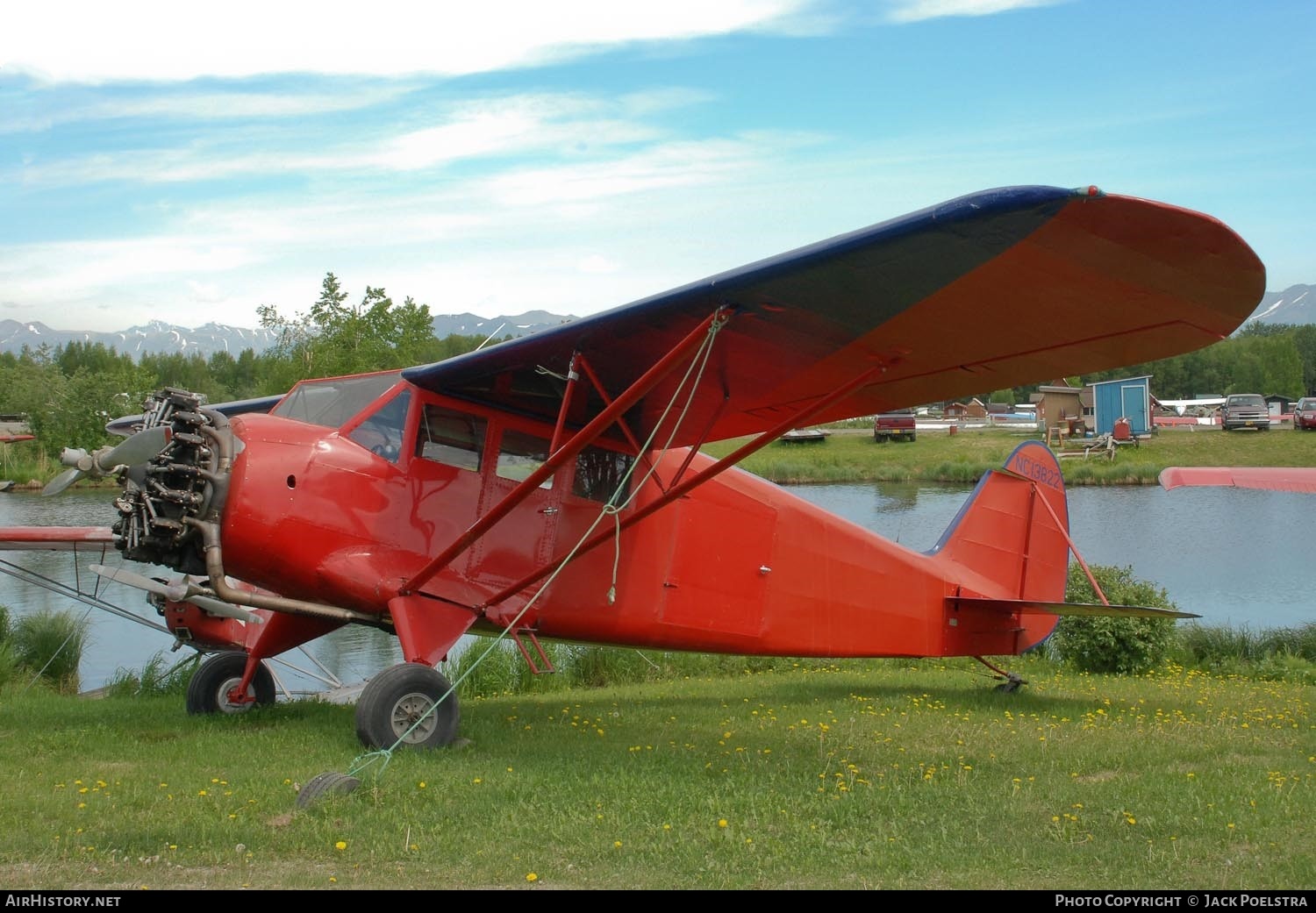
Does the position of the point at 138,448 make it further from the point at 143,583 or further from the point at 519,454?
the point at 143,583

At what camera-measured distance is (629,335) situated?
698 centimetres

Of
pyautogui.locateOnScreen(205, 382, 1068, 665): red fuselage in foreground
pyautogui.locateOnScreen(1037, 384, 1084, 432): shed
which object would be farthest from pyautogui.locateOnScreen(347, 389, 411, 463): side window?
pyautogui.locateOnScreen(1037, 384, 1084, 432): shed

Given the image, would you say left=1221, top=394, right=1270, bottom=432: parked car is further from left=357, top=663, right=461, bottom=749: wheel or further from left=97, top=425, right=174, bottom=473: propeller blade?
left=97, top=425, right=174, bottom=473: propeller blade

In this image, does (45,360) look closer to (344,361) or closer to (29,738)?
(344,361)

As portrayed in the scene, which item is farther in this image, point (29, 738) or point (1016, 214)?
point (29, 738)

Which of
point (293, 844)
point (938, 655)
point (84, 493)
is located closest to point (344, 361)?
point (84, 493)

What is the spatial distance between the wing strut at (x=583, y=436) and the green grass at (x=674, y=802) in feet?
4.11

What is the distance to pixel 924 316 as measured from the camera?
20.4 feet

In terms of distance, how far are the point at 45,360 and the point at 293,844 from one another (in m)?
115

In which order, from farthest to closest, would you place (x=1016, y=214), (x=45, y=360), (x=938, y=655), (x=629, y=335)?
(x=45, y=360) < (x=938, y=655) < (x=629, y=335) < (x=1016, y=214)

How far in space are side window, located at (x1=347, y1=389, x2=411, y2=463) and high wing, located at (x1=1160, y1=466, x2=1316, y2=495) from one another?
10944 millimetres

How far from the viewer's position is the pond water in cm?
1977

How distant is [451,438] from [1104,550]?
23783 mm

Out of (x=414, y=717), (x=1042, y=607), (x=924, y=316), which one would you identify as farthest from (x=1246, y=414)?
(x=414, y=717)
